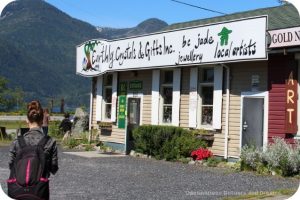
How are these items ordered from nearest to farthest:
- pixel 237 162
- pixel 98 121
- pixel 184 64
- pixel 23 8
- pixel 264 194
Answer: pixel 264 194, pixel 237 162, pixel 184 64, pixel 98 121, pixel 23 8

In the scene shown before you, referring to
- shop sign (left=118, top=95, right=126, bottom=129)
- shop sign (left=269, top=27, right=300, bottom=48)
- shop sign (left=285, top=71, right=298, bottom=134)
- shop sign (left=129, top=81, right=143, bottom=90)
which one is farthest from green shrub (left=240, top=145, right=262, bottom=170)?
shop sign (left=118, top=95, right=126, bottom=129)

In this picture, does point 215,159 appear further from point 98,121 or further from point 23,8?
point 23,8

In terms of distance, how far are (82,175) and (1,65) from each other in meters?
164

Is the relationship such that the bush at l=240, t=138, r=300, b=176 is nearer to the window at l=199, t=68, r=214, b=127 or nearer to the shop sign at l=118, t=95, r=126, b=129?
the window at l=199, t=68, r=214, b=127

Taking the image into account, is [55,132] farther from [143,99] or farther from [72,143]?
[143,99]

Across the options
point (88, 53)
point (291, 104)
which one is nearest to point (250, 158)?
point (291, 104)

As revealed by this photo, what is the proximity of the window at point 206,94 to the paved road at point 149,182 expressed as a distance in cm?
176

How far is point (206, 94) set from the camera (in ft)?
50.9

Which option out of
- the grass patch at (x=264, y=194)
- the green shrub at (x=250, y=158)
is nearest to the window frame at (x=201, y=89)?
the green shrub at (x=250, y=158)

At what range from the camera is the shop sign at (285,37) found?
1218 centimetres

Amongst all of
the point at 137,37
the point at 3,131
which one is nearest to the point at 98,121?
the point at 137,37

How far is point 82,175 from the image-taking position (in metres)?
11.9

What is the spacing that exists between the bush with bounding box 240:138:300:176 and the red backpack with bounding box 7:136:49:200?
7.37 m

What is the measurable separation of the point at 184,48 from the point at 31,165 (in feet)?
34.7
